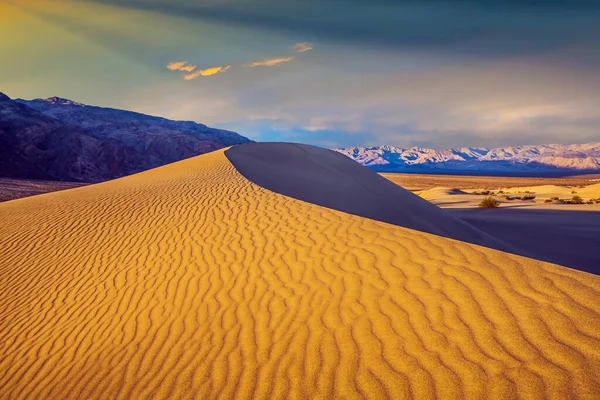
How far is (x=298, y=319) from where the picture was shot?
342 cm

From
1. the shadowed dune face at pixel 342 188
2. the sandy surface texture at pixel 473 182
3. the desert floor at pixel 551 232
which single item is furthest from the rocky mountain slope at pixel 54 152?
the desert floor at pixel 551 232

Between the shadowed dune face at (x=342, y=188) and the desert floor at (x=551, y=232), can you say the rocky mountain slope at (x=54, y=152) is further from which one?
the desert floor at (x=551, y=232)

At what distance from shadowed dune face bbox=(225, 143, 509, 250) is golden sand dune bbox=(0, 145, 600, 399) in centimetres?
312

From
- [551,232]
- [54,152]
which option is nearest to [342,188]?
[551,232]

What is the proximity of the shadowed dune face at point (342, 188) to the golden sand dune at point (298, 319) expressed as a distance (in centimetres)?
312

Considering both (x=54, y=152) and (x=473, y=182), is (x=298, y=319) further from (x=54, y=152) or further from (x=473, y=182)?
(x=473, y=182)

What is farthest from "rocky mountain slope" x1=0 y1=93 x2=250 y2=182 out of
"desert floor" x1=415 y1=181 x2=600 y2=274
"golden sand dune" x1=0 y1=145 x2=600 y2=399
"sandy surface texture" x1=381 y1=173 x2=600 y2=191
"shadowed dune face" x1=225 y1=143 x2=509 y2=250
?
"desert floor" x1=415 y1=181 x2=600 y2=274

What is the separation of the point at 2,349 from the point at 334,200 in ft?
22.7

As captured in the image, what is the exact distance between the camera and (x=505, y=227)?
480 inches

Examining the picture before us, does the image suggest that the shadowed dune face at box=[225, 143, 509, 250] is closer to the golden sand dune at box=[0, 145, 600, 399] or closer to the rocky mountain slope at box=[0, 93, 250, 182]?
the golden sand dune at box=[0, 145, 600, 399]

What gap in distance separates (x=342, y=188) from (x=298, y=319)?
7656 mm

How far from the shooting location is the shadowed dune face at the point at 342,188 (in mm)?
9320

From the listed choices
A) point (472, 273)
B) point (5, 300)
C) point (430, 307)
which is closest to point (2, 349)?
point (5, 300)

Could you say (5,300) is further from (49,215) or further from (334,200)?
(334,200)
